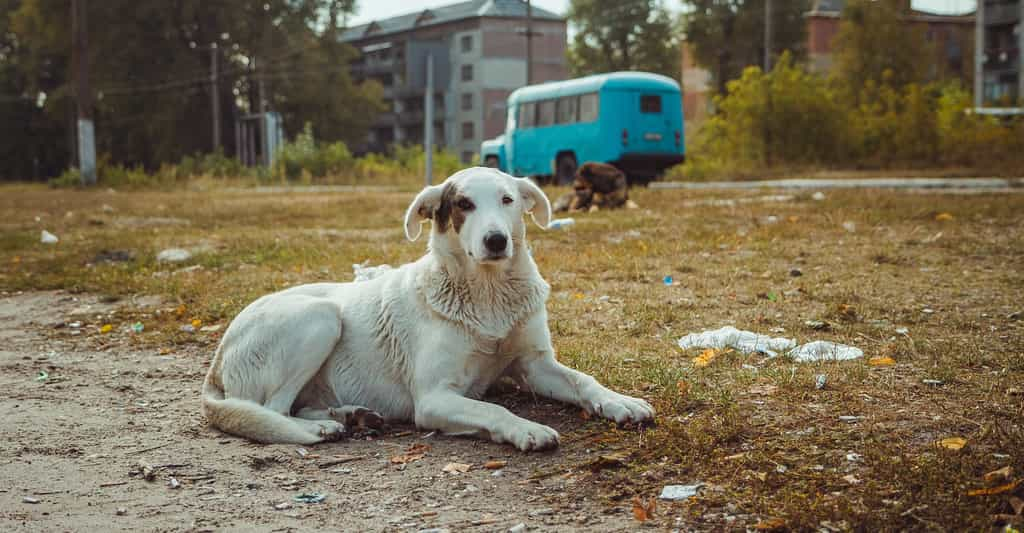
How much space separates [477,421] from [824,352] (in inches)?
89.2

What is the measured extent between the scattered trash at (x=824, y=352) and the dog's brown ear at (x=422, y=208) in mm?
2170

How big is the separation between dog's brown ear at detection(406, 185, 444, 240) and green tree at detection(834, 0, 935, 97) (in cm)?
3416

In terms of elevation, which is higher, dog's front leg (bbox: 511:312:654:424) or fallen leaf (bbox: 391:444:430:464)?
dog's front leg (bbox: 511:312:654:424)

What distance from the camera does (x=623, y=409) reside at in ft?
13.0

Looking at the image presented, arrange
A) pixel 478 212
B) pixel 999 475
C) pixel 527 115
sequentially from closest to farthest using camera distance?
pixel 999 475 → pixel 478 212 → pixel 527 115

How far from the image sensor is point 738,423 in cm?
378

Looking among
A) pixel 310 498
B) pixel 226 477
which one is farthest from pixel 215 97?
pixel 310 498

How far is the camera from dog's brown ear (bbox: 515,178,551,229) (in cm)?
461

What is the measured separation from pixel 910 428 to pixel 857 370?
1.01 metres

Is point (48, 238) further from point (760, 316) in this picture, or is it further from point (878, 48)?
point (878, 48)

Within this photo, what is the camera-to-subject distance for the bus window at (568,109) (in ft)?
82.9

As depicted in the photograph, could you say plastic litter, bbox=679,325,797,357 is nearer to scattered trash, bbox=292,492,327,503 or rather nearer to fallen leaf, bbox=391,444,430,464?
fallen leaf, bbox=391,444,430,464

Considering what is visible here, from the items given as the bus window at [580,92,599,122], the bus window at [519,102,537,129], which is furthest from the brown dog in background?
the bus window at [519,102,537,129]

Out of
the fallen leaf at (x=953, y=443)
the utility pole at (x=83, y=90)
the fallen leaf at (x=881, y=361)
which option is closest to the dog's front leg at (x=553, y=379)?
the fallen leaf at (x=953, y=443)
